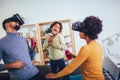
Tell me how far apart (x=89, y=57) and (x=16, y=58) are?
0.67 m

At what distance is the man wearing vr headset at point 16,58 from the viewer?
5.65 ft

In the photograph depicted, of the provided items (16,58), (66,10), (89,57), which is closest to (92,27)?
(89,57)

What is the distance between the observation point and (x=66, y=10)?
11.8 feet

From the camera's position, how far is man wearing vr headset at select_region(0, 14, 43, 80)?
1.72 metres

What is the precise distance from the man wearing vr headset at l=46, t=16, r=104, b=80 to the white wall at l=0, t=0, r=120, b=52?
1.82m

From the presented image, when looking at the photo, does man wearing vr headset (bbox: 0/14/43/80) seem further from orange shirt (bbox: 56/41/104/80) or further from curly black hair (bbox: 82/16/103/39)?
curly black hair (bbox: 82/16/103/39)

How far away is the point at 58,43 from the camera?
120 inches

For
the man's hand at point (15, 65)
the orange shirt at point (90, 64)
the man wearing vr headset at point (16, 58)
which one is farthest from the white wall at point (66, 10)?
the man's hand at point (15, 65)

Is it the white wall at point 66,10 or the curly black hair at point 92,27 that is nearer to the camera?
the curly black hair at point 92,27

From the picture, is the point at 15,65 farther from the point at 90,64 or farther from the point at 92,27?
the point at 92,27

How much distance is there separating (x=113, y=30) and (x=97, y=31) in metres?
1.91

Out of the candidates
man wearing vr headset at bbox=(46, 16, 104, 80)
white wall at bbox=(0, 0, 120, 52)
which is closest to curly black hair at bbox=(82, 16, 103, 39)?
man wearing vr headset at bbox=(46, 16, 104, 80)

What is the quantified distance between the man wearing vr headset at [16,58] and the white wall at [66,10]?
1791mm

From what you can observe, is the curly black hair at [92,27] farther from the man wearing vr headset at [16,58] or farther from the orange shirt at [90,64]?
the man wearing vr headset at [16,58]
